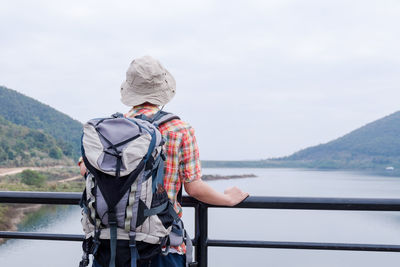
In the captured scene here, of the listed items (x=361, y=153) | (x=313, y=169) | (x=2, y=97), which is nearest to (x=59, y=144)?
(x=2, y=97)

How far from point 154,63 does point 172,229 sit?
56 cm

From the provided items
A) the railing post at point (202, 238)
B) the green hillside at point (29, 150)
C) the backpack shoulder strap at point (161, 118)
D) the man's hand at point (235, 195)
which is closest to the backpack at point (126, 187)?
the backpack shoulder strap at point (161, 118)

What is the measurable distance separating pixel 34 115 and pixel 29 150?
12568 millimetres

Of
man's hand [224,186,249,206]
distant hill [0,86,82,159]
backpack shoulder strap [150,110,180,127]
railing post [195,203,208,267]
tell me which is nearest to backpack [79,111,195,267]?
backpack shoulder strap [150,110,180,127]

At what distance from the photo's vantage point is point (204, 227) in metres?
1.60

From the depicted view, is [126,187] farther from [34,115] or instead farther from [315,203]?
[34,115]

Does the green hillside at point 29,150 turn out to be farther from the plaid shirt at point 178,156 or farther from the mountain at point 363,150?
the plaid shirt at point 178,156

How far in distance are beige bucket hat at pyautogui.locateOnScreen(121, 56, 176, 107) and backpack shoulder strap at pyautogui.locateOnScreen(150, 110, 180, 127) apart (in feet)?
0.15

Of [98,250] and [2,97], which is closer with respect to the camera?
[98,250]

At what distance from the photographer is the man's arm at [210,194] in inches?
48.1

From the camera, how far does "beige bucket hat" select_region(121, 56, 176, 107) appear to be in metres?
1.21

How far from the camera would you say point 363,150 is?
1196 inches

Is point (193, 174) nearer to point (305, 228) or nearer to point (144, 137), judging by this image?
point (144, 137)

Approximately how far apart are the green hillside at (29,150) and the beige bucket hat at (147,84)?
113ft
